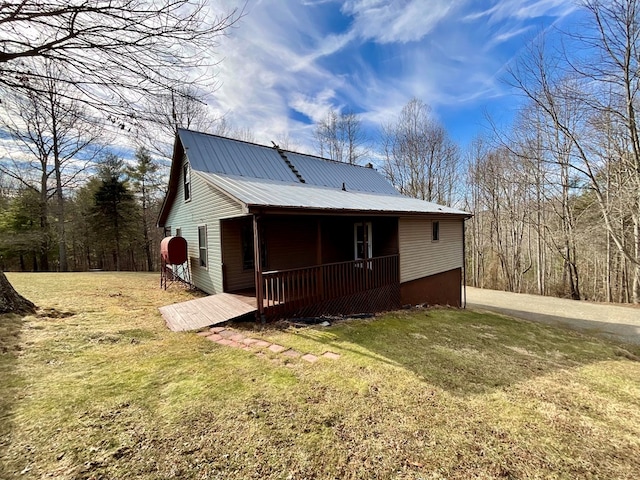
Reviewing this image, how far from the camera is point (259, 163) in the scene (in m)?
11.2

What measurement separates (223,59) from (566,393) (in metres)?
7.37

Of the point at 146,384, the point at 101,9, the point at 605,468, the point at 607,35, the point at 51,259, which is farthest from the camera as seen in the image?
the point at 51,259

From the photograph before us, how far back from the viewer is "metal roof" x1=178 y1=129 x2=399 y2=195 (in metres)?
9.95

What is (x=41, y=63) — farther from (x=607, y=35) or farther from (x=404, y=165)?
(x=404, y=165)

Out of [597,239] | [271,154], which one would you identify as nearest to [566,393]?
[271,154]

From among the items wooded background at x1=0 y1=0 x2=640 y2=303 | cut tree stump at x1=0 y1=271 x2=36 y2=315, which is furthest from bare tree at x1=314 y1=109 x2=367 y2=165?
cut tree stump at x1=0 y1=271 x2=36 y2=315

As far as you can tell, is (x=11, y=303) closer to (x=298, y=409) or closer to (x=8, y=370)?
(x=8, y=370)

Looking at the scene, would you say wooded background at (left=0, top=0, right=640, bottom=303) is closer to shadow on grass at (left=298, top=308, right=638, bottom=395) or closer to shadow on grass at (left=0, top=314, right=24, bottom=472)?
shadow on grass at (left=0, top=314, right=24, bottom=472)

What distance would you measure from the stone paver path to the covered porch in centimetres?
89

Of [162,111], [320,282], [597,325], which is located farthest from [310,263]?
[597,325]

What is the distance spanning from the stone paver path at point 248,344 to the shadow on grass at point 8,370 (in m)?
2.48

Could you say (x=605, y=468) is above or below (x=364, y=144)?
below

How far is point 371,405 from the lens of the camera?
3.23m

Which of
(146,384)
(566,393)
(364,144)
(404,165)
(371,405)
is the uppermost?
(364,144)
